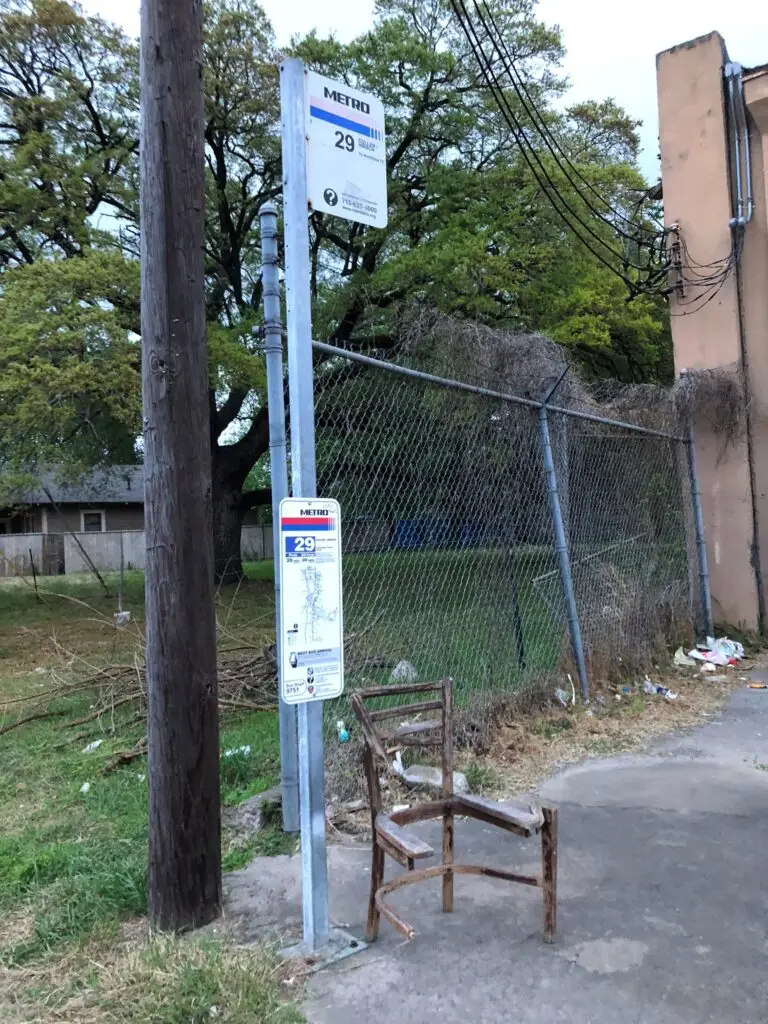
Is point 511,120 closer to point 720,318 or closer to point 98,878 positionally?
point 720,318

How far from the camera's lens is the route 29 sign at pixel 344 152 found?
3.03m

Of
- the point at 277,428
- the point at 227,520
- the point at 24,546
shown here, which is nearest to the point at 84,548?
the point at 24,546

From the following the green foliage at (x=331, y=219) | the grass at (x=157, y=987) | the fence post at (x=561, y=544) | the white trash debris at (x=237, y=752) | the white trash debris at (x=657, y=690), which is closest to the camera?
the grass at (x=157, y=987)

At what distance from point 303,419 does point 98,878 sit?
2222 mm

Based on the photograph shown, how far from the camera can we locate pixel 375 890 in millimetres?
2994

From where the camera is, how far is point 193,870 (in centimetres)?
315

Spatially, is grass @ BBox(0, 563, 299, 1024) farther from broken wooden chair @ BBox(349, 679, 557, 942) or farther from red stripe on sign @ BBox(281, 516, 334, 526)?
red stripe on sign @ BBox(281, 516, 334, 526)

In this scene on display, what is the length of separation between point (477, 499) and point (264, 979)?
3858 mm

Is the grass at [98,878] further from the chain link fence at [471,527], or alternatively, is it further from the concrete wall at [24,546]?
the concrete wall at [24,546]

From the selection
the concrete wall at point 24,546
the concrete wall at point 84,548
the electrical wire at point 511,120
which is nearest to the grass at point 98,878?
the electrical wire at point 511,120

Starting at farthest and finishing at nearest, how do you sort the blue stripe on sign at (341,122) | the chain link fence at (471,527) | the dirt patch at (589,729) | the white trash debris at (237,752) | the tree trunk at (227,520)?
the tree trunk at (227,520)
the chain link fence at (471,527)
the white trash debris at (237,752)
the dirt patch at (589,729)
the blue stripe on sign at (341,122)

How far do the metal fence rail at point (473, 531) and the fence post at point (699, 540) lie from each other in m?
1.56

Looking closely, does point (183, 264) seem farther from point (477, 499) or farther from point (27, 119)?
point (27, 119)

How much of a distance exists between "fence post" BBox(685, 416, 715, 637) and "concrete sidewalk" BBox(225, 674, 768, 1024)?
416 centimetres
